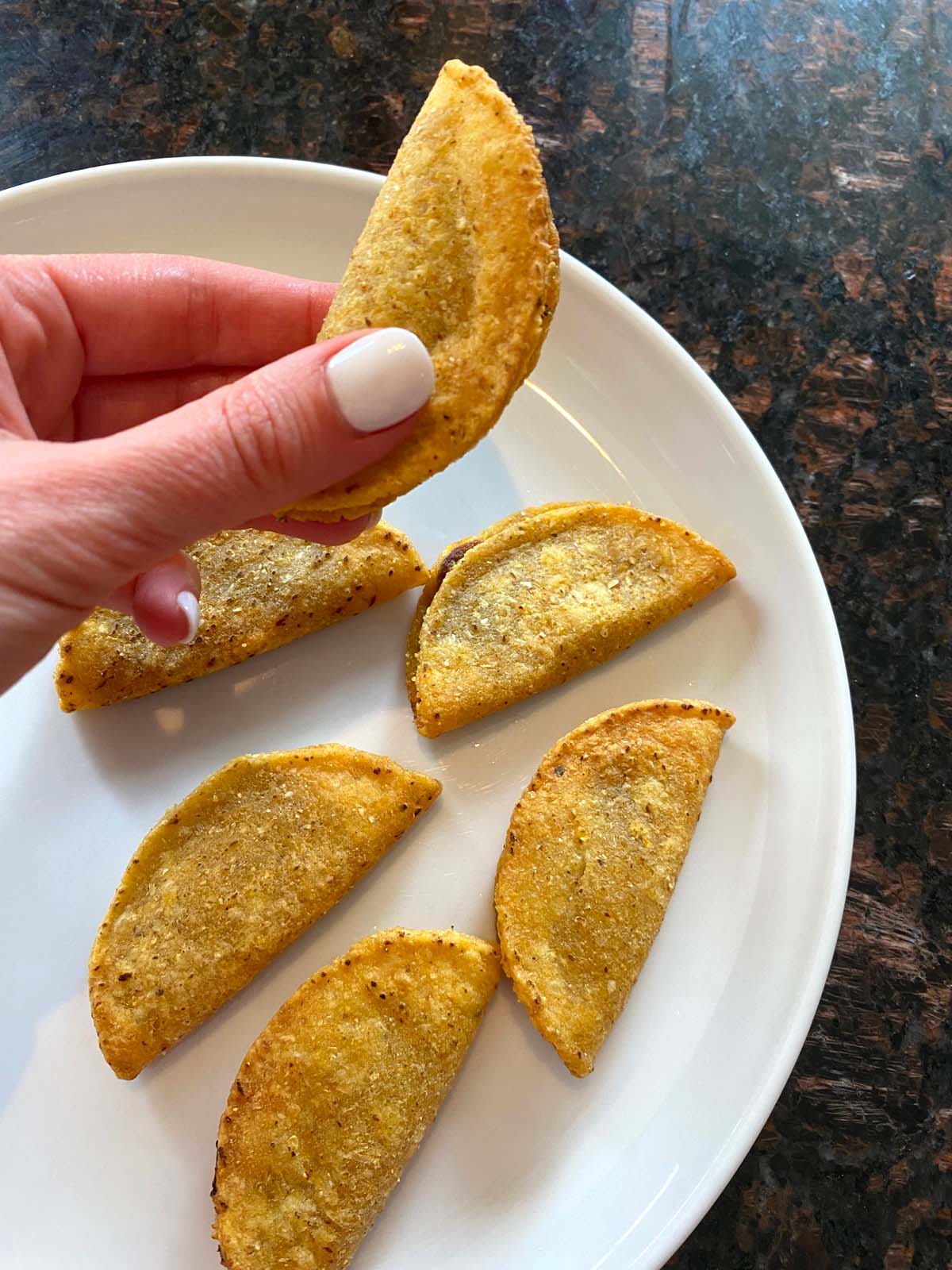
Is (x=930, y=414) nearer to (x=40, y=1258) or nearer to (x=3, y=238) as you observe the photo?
(x=3, y=238)

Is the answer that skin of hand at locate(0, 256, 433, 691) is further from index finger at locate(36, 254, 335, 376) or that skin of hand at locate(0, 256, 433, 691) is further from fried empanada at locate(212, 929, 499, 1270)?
fried empanada at locate(212, 929, 499, 1270)

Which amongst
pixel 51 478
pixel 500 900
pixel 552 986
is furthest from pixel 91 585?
pixel 552 986

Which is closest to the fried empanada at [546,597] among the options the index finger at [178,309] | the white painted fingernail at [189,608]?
the white painted fingernail at [189,608]

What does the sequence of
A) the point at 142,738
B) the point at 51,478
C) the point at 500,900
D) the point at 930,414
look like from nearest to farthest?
the point at 51,478, the point at 500,900, the point at 142,738, the point at 930,414

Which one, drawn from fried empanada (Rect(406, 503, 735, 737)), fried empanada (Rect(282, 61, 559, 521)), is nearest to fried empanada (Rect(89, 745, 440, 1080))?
fried empanada (Rect(406, 503, 735, 737))

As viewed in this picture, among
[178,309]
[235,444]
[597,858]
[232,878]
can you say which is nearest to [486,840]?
[597,858]

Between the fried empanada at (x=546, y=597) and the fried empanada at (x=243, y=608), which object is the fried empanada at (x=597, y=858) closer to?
the fried empanada at (x=546, y=597)

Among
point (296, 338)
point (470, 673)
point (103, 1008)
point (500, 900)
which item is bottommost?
point (103, 1008)
